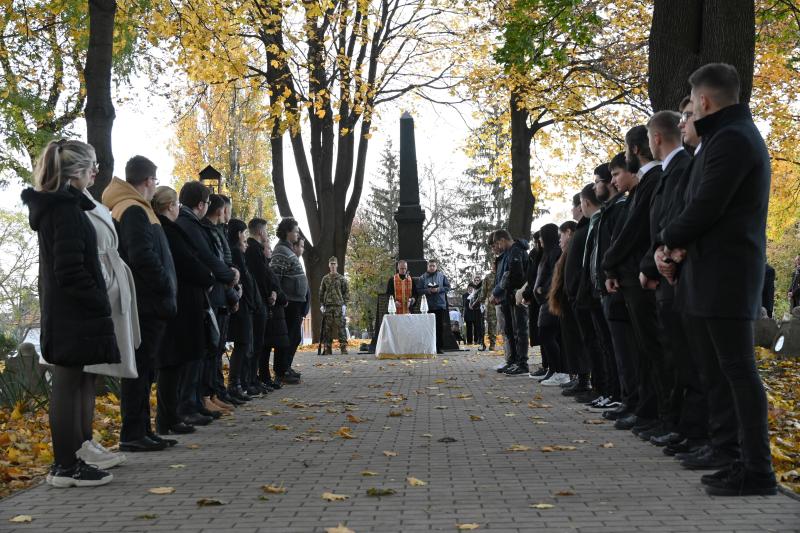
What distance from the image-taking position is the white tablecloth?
21.1 m

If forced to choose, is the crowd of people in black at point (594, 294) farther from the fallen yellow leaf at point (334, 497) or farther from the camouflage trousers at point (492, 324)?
the camouflage trousers at point (492, 324)

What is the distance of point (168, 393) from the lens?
8.48 meters

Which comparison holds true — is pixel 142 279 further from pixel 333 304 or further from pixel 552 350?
pixel 333 304

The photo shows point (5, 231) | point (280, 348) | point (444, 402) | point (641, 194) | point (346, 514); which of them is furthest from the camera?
point (5, 231)

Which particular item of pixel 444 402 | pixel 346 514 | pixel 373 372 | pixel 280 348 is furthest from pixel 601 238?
pixel 373 372

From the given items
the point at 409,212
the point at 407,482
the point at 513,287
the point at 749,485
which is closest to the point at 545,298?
the point at 513,287

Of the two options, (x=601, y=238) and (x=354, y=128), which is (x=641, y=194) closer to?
(x=601, y=238)

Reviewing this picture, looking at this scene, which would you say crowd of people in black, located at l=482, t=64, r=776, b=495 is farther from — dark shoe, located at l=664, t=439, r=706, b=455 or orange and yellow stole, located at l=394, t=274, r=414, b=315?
orange and yellow stole, located at l=394, t=274, r=414, b=315

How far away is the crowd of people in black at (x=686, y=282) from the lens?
5516 mm

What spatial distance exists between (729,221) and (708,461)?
5.26ft

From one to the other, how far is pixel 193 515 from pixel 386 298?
19108 millimetres

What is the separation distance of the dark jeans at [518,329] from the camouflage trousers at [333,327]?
7.96 meters

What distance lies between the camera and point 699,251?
5.72 metres

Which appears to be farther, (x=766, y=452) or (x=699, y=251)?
(x=699, y=251)
